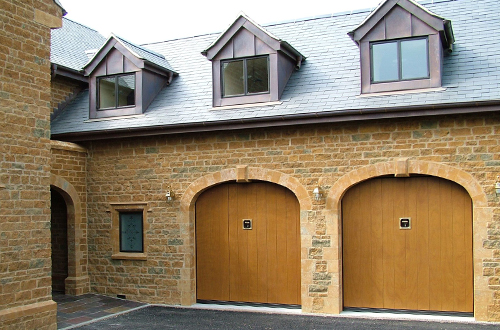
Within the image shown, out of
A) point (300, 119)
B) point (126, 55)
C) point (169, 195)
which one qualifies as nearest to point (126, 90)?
point (126, 55)

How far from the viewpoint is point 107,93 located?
45.0 ft

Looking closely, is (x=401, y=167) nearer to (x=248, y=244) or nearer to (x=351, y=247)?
(x=351, y=247)

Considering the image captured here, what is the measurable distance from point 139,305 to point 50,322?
2602mm

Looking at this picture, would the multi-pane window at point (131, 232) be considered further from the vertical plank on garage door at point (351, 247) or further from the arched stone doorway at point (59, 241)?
the vertical plank on garage door at point (351, 247)

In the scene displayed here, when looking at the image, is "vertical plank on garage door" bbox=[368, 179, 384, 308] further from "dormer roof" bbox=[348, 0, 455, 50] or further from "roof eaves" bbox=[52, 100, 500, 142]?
"dormer roof" bbox=[348, 0, 455, 50]

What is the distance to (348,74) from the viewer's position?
11.9 metres

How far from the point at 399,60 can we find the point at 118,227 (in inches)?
279

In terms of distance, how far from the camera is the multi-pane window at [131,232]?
1282 centimetres

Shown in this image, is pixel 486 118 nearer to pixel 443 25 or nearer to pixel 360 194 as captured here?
pixel 443 25

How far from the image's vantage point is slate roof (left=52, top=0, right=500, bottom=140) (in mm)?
10602

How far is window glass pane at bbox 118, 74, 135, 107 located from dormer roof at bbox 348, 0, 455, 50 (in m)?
5.28

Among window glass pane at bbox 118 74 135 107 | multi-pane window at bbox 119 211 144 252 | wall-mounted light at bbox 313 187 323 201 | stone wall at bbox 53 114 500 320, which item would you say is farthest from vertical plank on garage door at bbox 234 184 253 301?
window glass pane at bbox 118 74 135 107

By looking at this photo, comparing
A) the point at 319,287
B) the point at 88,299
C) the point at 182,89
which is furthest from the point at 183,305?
the point at 182,89

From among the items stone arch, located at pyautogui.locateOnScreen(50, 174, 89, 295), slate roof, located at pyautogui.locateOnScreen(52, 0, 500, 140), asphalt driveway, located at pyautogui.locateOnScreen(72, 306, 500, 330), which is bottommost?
asphalt driveway, located at pyautogui.locateOnScreen(72, 306, 500, 330)
